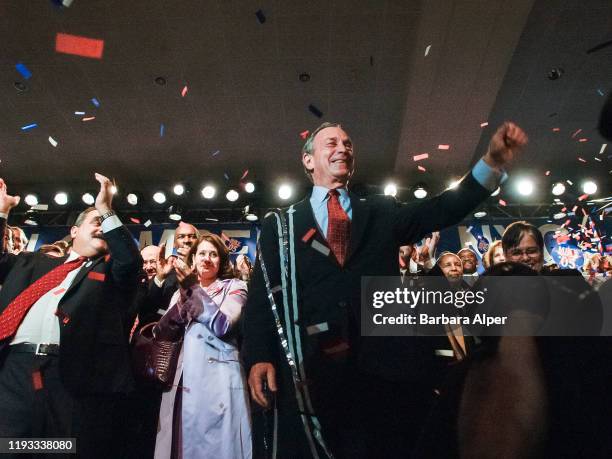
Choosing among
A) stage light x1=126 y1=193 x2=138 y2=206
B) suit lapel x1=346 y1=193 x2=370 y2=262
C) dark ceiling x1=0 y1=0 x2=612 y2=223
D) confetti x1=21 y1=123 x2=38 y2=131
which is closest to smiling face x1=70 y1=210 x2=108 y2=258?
suit lapel x1=346 y1=193 x2=370 y2=262

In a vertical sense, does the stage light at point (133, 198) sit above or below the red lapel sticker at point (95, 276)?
above

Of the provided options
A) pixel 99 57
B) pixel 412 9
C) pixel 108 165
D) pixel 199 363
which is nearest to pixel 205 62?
A: pixel 99 57

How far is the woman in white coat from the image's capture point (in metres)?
2.19

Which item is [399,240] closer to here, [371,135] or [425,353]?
[425,353]

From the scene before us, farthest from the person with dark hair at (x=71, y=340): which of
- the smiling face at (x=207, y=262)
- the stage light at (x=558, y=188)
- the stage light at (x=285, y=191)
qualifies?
the stage light at (x=558, y=188)

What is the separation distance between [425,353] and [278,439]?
0.50 m

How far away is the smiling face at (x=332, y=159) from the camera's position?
1.65 metres

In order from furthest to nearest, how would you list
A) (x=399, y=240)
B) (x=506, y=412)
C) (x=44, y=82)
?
(x=44, y=82)
(x=399, y=240)
(x=506, y=412)

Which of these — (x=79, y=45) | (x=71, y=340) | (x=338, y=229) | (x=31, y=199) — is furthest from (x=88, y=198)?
(x=338, y=229)

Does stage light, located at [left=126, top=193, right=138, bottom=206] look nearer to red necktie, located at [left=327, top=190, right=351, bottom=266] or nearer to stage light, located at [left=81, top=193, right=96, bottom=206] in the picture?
stage light, located at [left=81, top=193, right=96, bottom=206]

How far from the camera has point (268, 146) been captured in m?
6.59

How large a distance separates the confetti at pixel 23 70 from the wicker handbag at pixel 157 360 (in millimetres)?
4468

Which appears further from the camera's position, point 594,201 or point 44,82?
point 594,201

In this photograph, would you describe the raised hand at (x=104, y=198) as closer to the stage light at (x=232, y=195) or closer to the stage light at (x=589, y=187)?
the stage light at (x=232, y=195)
